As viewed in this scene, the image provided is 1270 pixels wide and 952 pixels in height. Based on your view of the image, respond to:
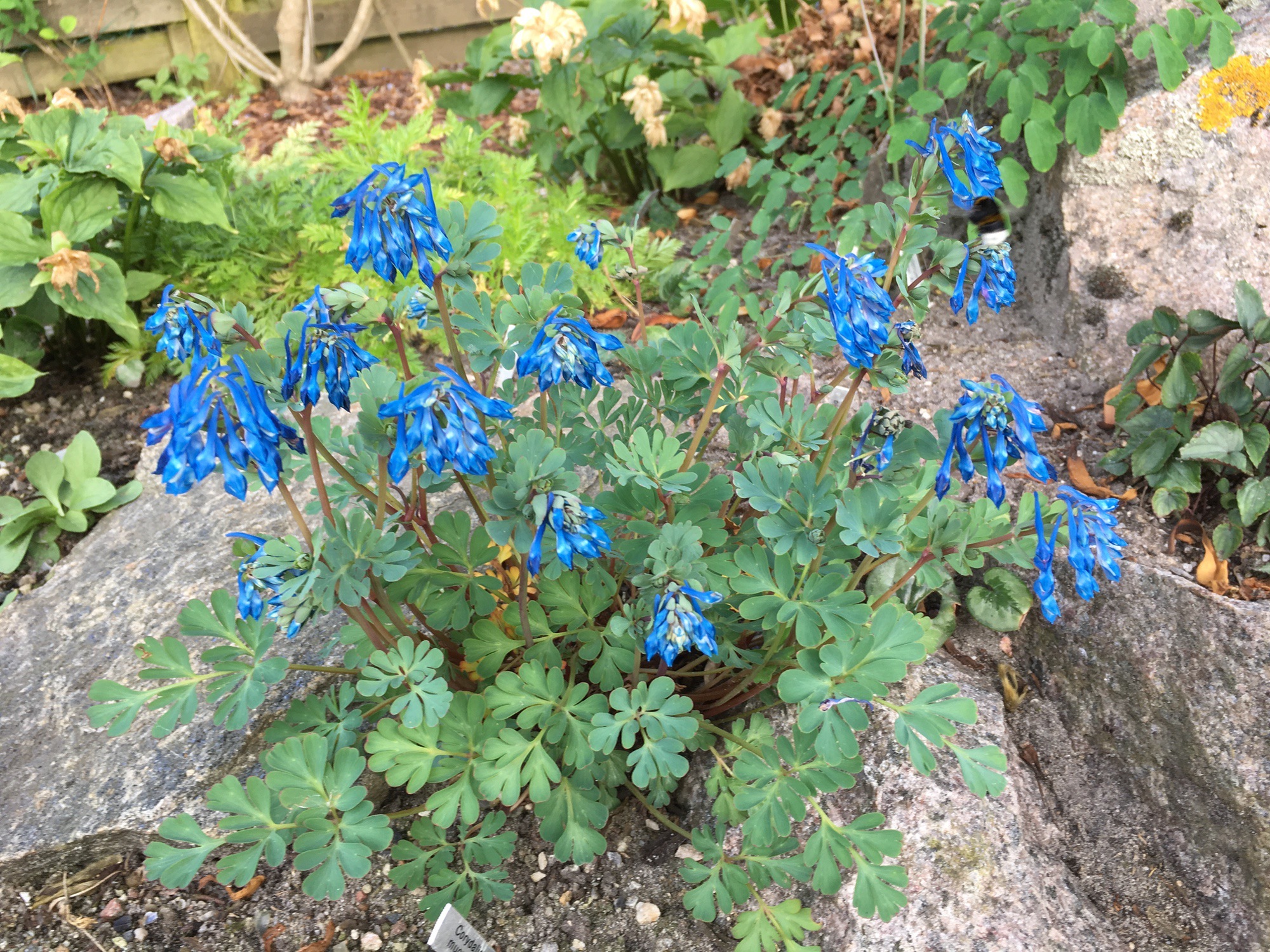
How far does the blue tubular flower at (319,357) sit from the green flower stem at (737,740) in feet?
2.94

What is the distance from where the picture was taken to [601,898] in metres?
1.79

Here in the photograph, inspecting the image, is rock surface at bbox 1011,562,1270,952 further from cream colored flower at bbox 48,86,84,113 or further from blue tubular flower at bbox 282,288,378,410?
cream colored flower at bbox 48,86,84,113

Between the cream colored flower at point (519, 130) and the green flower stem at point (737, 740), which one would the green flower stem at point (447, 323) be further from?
the cream colored flower at point (519, 130)

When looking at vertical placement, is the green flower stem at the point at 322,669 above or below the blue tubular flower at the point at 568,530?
below

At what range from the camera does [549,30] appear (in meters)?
3.37

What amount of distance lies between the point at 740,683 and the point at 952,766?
52 centimetres

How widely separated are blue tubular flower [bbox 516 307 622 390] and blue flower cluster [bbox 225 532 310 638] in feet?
1.59

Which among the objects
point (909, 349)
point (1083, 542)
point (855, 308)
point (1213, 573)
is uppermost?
point (855, 308)

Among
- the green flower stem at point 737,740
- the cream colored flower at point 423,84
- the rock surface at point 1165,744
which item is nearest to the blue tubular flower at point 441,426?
the green flower stem at point 737,740

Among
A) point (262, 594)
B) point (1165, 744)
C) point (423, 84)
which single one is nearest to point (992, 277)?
point (1165, 744)

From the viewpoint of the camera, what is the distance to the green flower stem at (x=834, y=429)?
1498 millimetres

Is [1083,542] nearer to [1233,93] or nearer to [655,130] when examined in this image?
[1233,93]

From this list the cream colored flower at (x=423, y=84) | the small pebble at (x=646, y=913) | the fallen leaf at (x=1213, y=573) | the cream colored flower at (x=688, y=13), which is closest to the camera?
the small pebble at (x=646, y=913)

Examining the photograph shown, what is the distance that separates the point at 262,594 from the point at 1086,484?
211cm
